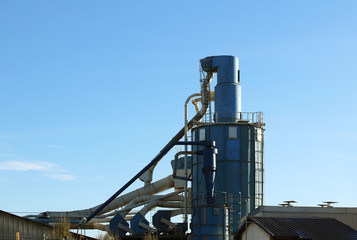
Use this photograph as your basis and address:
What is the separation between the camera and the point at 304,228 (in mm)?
37969

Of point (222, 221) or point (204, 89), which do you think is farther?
point (204, 89)

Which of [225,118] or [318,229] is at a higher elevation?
[225,118]

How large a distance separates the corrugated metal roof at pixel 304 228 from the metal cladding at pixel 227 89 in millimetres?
14792

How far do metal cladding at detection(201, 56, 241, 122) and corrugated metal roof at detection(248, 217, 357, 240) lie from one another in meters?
14.8

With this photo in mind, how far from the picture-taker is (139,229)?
5397cm

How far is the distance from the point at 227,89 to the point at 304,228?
1740cm

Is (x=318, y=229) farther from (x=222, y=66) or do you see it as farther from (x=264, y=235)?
(x=222, y=66)

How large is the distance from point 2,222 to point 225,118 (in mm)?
21011

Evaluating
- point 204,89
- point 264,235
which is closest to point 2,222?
point 264,235

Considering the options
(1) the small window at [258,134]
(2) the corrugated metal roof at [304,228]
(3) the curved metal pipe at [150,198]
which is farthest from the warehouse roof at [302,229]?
(3) the curved metal pipe at [150,198]

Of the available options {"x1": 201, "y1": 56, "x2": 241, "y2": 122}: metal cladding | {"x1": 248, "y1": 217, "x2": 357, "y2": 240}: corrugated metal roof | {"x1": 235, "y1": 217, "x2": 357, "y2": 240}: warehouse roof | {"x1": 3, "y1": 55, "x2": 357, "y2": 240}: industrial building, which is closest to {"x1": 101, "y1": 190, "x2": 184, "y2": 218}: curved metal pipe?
{"x1": 3, "y1": 55, "x2": 357, "y2": 240}: industrial building

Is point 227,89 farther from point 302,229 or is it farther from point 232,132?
point 302,229

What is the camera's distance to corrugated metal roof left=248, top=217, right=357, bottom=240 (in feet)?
119

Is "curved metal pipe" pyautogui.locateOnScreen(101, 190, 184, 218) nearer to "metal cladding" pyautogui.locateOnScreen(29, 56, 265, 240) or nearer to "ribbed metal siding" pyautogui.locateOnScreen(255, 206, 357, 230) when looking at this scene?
"metal cladding" pyautogui.locateOnScreen(29, 56, 265, 240)
